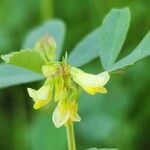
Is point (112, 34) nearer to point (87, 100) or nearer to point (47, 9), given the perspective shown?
point (87, 100)

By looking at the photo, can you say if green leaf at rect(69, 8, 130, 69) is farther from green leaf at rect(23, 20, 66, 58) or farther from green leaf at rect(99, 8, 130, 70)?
green leaf at rect(23, 20, 66, 58)

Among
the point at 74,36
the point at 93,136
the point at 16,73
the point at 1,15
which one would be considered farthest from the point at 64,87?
the point at 1,15

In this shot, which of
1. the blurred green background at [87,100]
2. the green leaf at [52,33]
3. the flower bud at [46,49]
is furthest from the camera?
the blurred green background at [87,100]

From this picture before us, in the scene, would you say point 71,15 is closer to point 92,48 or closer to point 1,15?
point 1,15

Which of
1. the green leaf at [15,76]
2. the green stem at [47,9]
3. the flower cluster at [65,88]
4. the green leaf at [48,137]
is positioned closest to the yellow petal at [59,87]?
the flower cluster at [65,88]

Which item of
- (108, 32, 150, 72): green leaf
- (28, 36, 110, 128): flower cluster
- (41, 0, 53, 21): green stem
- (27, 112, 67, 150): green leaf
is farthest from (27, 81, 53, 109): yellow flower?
(41, 0, 53, 21): green stem

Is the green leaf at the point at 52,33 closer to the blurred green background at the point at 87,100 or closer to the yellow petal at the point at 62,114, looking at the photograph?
the blurred green background at the point at 87,100

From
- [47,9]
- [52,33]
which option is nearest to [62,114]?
[52,33]
